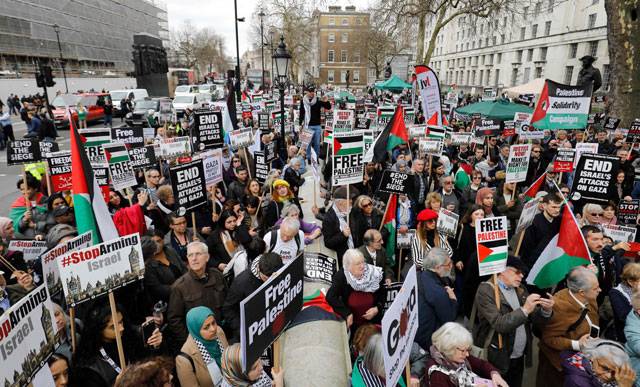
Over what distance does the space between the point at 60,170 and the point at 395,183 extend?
5966mm

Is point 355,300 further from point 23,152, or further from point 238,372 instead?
point 23,152

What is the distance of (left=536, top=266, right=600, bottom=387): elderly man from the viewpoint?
3.33 metres

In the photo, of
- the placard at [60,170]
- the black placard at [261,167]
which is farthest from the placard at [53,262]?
the black placard at [261,167]

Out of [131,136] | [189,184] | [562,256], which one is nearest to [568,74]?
[131,136]

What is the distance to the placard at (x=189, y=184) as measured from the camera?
18.0 ft

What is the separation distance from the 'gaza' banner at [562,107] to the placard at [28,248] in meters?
9.74

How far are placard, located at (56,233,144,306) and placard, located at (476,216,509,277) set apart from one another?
121 inches

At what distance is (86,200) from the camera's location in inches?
161

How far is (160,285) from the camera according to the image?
411cm

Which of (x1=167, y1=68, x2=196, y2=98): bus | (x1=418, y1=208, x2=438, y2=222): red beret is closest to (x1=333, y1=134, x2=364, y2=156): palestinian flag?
(x1=418, y1=208, x2=438, y2=222): red beret

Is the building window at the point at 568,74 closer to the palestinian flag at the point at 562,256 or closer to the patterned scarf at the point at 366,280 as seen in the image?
the palestinian flag at the point at 562,256

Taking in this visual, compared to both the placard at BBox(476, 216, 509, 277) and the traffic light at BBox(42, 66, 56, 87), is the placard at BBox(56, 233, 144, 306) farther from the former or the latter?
the traffic light at BBox(42, 66, 56, 87)

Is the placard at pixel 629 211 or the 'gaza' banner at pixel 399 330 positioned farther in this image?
the placard at pixel 629 211

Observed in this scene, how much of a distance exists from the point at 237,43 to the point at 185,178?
22622mm
